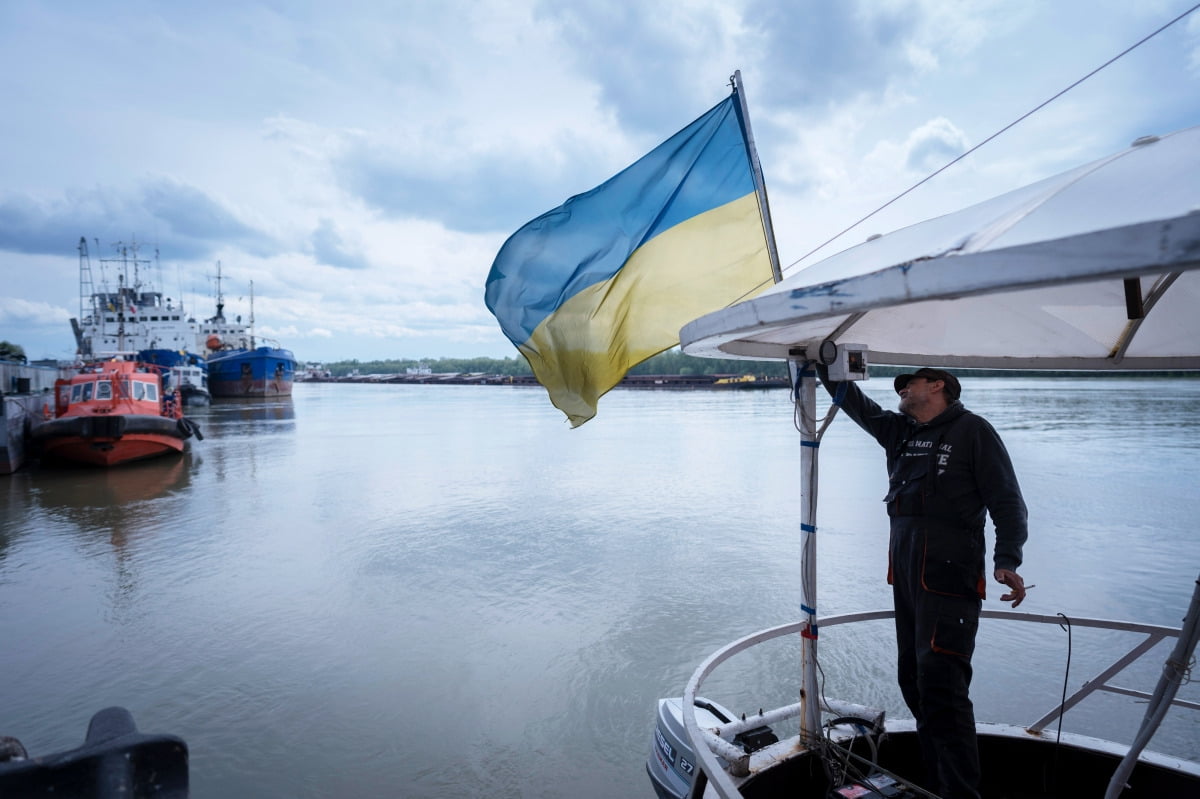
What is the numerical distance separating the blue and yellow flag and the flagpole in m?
0.15

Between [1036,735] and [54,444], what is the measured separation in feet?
81.0

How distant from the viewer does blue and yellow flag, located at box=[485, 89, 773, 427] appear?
414 cm

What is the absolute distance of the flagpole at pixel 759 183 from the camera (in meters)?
3.88

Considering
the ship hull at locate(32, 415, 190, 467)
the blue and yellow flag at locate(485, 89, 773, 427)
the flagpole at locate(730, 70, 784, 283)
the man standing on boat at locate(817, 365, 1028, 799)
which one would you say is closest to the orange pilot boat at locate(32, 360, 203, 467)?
the ship hull at locate(32, 415, 190, 467)

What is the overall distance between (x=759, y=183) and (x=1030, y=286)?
248cm

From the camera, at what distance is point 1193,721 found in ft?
18.1

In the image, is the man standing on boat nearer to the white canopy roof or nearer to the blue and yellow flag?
the white canopy roof

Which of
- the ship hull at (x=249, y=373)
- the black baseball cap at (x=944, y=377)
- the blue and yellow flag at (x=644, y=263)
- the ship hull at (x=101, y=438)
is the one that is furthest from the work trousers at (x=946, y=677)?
the ship hull at (x=249, y=373)

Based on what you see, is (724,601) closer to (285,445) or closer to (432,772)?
(432,772)

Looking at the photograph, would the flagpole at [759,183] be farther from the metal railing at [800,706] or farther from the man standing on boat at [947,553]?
the metal railing at [800,706]

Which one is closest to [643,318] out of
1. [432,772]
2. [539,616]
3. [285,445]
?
[432,772]

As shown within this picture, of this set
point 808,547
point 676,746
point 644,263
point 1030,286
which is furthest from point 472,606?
point 1030,286

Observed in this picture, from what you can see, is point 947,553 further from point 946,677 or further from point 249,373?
point 249,373

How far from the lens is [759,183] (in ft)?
12.8
